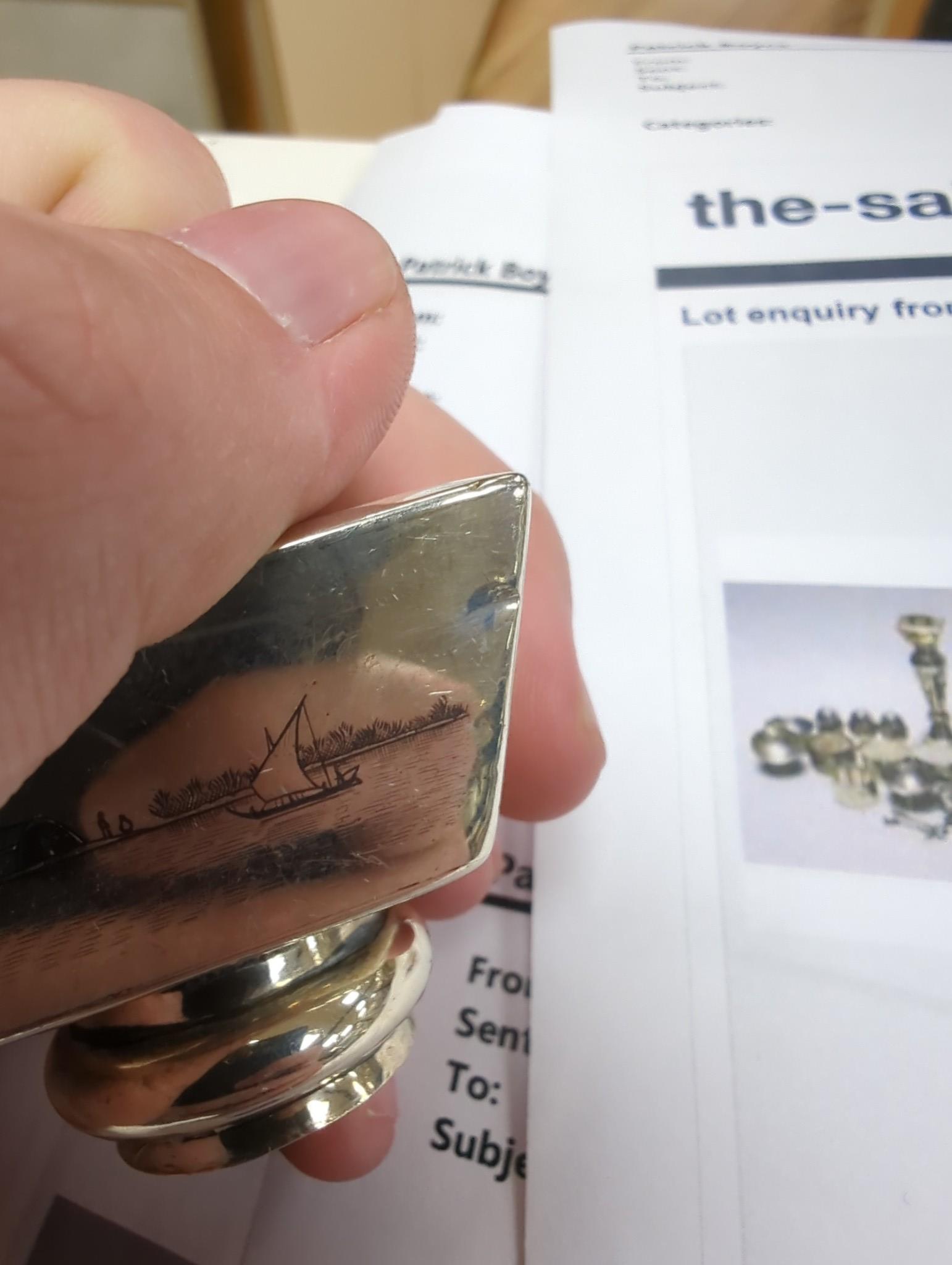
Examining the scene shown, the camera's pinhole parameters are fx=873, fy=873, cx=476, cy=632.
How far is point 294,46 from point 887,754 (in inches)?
27.8

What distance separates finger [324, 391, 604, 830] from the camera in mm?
269

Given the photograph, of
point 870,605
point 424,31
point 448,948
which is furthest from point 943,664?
point 424,31

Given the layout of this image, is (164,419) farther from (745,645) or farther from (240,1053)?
(745,645)

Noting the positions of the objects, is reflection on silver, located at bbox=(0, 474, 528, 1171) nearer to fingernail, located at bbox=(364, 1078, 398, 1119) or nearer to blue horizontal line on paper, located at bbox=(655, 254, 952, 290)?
fingernail, located at bbox=(364, 1078, 398, 1119)

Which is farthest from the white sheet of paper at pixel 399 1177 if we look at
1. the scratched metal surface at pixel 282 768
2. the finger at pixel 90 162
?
the finger at pixel 90 162

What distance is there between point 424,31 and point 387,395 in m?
0.95

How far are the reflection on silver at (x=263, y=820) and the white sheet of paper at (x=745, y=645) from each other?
0.38 feet

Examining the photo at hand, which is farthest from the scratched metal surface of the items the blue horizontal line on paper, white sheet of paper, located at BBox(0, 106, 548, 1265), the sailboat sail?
the blue horizontal line on paper

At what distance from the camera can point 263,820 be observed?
0.18 m

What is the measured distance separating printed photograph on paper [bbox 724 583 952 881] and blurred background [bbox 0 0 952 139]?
0.62m

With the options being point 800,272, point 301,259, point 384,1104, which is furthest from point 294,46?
point 384,1104

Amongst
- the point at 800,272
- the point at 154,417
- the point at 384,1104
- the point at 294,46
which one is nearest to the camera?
the point at 154,417

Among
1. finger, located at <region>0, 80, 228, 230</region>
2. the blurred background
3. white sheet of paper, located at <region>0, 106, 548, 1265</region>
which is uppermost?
the blurred background

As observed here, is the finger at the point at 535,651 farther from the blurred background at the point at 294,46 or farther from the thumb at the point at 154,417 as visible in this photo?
the blurred background at the point at 294,46
